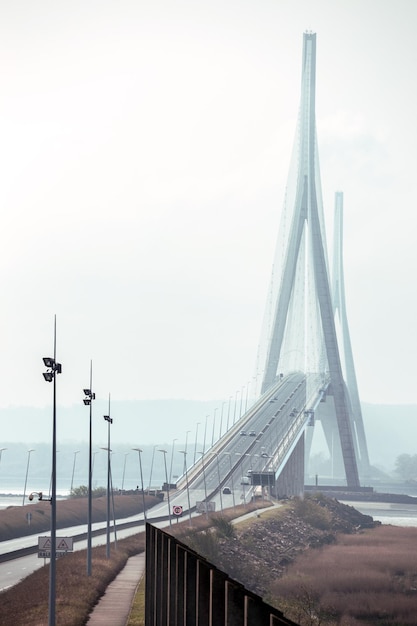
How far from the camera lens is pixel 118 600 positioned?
44.5 meters

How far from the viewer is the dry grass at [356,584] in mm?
54000

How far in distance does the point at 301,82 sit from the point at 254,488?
6423 cm

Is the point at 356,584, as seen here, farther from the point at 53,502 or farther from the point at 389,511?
the point at 389,511

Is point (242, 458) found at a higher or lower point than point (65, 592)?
higher

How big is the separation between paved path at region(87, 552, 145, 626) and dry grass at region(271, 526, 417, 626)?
749 cm

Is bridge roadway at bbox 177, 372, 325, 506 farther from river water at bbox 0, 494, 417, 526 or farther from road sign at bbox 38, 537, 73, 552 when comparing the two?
road sign at bbox 38, 537, 73, 552

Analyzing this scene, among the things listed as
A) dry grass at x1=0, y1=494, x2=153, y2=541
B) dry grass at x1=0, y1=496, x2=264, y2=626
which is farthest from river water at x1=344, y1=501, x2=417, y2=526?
dry grass at x1=0, y1=496, x2=264, y2=626

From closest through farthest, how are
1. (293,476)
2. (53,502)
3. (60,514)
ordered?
(53,502)
(60,514)
(293,476)

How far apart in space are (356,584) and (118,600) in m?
21.4

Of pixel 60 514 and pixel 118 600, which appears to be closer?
pixel 118 600

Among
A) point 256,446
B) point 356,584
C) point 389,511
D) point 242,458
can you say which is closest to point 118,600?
point 356,584

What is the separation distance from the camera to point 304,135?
166500mm

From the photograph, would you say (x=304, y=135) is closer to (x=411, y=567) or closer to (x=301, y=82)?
(x=301, y=82)

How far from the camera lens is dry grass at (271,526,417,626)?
54000mm
